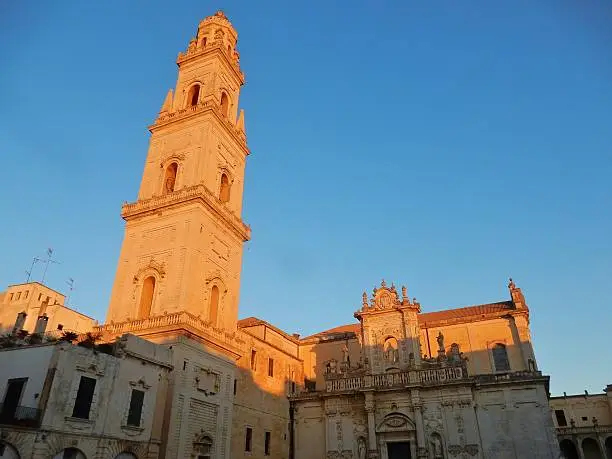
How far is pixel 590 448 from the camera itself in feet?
170

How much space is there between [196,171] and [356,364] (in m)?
18.9

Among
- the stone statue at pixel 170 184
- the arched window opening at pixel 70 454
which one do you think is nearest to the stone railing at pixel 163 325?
the arched window opening at pixel 70 454

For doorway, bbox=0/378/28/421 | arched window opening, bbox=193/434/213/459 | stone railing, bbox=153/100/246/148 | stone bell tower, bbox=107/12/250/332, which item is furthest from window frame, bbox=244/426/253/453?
stone railing, bbox=153/100/246/148

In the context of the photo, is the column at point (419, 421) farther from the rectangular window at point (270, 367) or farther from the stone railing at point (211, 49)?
the stone railing at point (211, 49)

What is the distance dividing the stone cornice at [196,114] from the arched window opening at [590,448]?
47.6 meters

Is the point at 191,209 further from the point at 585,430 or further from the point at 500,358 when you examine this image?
the point at 585,430

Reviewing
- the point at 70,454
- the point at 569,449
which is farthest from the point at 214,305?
the point at 569,449

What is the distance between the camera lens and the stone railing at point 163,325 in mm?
25672

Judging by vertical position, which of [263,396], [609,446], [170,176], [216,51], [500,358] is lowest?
[609,446]

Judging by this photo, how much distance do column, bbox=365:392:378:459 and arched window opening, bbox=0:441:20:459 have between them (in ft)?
71.1

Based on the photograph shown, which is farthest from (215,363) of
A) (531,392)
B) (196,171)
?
(531,392)

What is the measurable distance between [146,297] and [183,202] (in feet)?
19.8

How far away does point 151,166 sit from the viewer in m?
33.6

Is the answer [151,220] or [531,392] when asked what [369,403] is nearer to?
[531,392]
